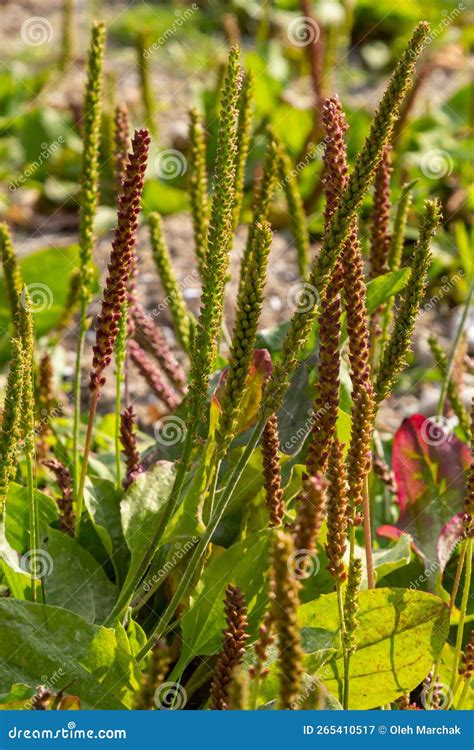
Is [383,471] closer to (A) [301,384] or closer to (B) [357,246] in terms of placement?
(A) [301,384]

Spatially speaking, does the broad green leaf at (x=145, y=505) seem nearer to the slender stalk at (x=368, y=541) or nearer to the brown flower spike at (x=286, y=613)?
the slender stalk at (x=368, y=541)

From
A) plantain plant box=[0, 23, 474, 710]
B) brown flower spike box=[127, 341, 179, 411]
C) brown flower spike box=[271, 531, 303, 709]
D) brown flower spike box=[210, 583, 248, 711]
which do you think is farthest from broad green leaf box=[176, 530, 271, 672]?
brown flower spike box=[271, 531, 303, 709]

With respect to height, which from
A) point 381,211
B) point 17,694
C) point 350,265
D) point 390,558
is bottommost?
point 17,694

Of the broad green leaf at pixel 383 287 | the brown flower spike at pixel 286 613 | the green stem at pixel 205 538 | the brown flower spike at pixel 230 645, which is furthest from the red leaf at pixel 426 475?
the brown flower spike at pixel 286 613

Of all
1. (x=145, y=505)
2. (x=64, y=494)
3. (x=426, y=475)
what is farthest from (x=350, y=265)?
(x=426, y=475)

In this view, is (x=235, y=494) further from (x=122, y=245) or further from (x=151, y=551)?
(x=122, y=245)

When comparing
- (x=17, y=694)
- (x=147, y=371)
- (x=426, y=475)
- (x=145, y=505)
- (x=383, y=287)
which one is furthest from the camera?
(x=147, y=371)

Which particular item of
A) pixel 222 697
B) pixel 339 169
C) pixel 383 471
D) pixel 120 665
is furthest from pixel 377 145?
pixel 383 471
